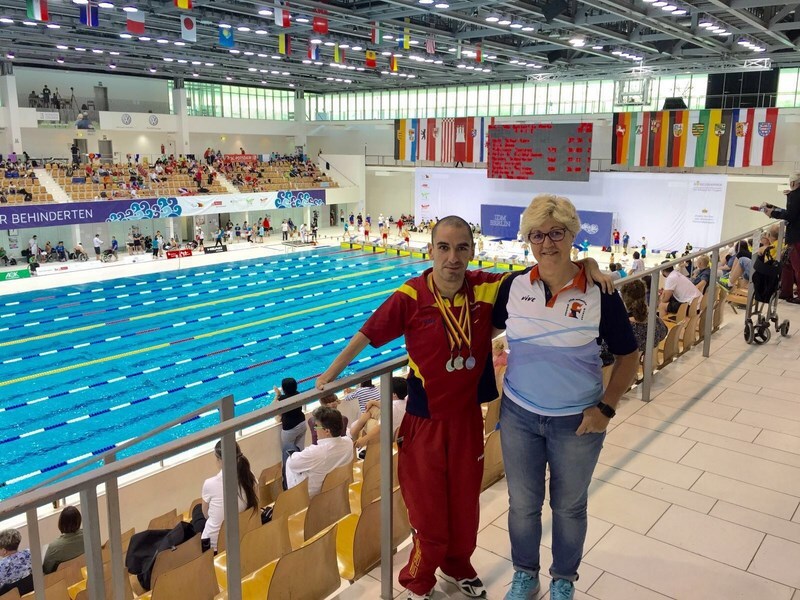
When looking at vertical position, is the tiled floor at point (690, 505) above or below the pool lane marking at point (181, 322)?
above

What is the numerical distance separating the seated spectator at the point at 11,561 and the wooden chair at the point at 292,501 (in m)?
1.55

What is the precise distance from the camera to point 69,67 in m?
30.4

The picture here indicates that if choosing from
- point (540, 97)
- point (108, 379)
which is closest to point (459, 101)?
point (540, 97)

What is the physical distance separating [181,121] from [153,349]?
22199 mm

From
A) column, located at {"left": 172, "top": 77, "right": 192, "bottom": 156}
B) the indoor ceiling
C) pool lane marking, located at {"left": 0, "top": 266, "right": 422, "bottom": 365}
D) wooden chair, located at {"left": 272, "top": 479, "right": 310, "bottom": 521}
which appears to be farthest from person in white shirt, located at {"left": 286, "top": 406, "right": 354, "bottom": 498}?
column, located at {"left": 172, "top": 77, "right": 192, "bottom": 156}

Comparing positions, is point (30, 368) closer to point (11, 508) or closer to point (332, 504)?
point (332, 504)

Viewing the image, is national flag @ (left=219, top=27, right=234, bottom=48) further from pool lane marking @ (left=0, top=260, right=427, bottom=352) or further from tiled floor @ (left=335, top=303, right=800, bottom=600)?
tiled floor @ (left=335, top=303, right=800, bottom=600)

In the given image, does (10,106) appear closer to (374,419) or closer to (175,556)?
(374,419)

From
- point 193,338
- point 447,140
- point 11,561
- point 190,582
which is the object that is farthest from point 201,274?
point 190,582

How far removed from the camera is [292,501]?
364 cm

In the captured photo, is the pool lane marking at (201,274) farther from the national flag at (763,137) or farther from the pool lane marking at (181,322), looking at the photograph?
the national flag at (763,137)

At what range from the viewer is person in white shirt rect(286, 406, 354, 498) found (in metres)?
3.95

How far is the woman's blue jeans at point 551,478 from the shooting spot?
229cm

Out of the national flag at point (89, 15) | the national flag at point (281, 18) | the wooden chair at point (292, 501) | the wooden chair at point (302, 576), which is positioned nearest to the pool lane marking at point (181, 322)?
the national flag at point (89, 15)
